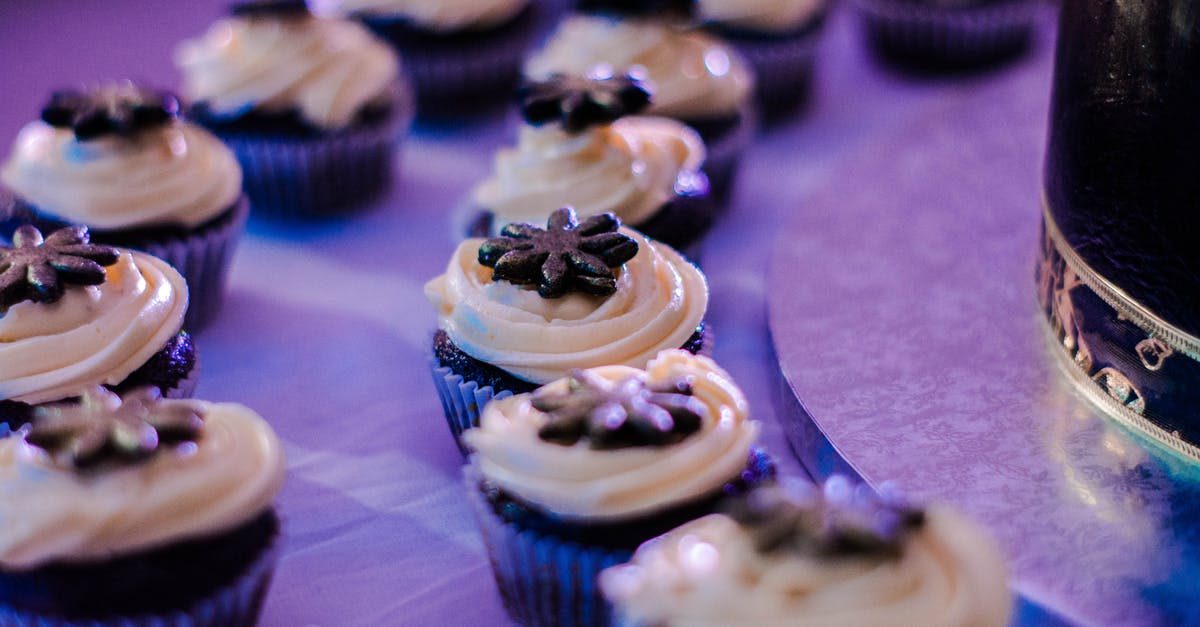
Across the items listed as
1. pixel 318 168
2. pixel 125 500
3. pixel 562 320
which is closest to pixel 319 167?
pixel 318 168

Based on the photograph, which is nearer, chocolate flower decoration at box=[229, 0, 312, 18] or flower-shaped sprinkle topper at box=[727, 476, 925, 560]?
flower-shaped sprinkle topper at box=[727, 476, 925, 560]

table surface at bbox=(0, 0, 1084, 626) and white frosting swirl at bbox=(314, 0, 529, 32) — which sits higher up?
white frosting swirl at bbox=(314, 0, 529, 32)

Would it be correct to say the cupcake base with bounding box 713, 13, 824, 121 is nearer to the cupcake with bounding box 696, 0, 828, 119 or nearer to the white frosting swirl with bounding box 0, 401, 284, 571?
the cupcake with bounding box 696, 0, 828, 119

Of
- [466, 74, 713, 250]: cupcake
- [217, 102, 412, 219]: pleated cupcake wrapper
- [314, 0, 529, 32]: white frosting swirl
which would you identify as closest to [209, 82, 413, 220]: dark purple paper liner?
[217, 102, 412, 219]: pleated cupcake wrapper

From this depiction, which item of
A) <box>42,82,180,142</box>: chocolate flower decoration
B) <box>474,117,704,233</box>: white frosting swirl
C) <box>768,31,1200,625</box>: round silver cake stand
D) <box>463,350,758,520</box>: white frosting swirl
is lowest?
<box>768,31,1200,625</box>: round silver cake stand

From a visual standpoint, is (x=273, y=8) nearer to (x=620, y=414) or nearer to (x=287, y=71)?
(x=287, y=71)

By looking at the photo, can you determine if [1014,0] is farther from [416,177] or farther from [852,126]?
[416,177]

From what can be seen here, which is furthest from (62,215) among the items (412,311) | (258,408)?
(412,311)
